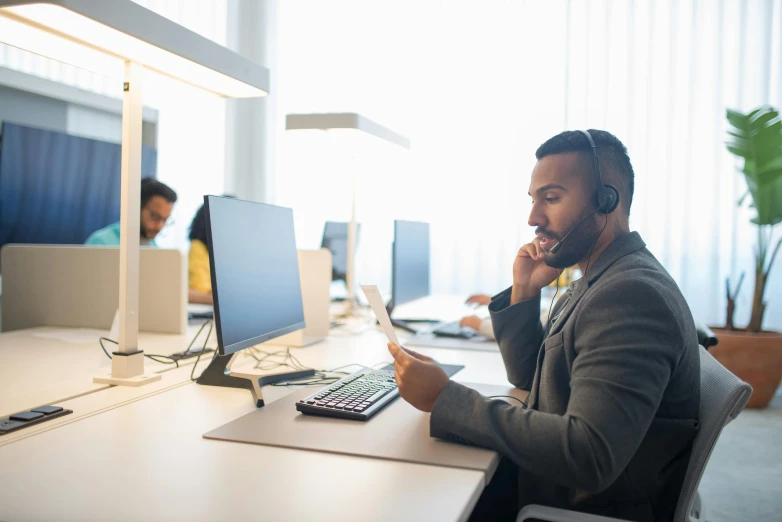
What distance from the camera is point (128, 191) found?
1.45 metres

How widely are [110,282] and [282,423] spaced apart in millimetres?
1397

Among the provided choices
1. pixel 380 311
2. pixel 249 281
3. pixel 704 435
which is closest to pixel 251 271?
pixel 249 281

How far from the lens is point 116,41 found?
131 cm

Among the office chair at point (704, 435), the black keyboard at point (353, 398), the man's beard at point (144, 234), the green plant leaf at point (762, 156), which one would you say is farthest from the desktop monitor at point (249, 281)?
the green plant leaf at point (762, 156)

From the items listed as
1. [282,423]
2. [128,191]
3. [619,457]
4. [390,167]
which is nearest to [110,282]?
[128,191]

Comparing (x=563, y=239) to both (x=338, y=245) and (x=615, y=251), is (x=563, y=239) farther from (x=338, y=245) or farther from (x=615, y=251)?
(x=338, y=245)

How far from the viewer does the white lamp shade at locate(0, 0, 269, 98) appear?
3.79 ft

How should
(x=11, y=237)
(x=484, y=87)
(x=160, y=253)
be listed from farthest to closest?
(x=484, y=87) → (x=11, y=237) → (x=160, y=253)

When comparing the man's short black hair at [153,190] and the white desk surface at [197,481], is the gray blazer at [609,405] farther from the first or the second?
the man's short black hair at [153,190]

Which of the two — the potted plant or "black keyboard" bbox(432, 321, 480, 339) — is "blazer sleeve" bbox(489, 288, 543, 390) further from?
the potted plant

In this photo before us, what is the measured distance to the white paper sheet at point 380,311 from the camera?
1213mm

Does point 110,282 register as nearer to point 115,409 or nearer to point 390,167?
point 115,409

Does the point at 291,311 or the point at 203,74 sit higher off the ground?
the point at 203,74

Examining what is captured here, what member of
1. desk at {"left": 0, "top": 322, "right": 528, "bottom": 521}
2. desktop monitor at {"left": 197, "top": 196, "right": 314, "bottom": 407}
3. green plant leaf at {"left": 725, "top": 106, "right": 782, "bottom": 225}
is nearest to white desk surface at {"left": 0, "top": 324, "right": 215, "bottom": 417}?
desk at {"left": 0, "top": 322, "right": 528, "bottom": 521}
